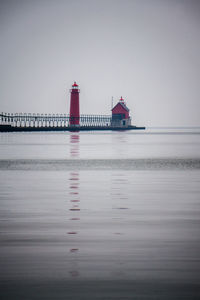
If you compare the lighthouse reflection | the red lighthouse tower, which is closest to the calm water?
the lighthouse reflection

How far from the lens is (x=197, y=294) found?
3.51m

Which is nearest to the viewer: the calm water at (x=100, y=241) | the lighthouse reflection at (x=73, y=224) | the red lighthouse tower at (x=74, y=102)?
the calm water at (x=100, y=241)

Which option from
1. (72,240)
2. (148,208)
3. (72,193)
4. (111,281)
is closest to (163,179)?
(72,193)

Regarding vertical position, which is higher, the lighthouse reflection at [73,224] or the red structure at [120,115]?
the lighthouse reflection at [73,224]

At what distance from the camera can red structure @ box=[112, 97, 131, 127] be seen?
10231 cm

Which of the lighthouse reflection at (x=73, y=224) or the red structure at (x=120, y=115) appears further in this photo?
the red structure at (x=120, y=115)

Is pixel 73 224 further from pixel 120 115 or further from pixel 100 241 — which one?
pixel 120 115

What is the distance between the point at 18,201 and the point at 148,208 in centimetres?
213

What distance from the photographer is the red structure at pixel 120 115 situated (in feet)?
336

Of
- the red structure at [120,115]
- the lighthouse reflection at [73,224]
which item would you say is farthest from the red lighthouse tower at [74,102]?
the lighthouse reflection at [73,224]

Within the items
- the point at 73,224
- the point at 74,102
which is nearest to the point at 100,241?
the point at 73,224

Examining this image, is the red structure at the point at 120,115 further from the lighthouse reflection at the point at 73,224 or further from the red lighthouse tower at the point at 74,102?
the lighthouse reflection at the point at 73,224

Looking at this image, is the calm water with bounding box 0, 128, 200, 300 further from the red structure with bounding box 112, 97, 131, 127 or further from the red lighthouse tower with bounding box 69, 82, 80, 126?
the red structure with bounding box 112, 97, 131, 127

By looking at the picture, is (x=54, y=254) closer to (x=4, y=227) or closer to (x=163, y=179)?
(x=4, y=227)
